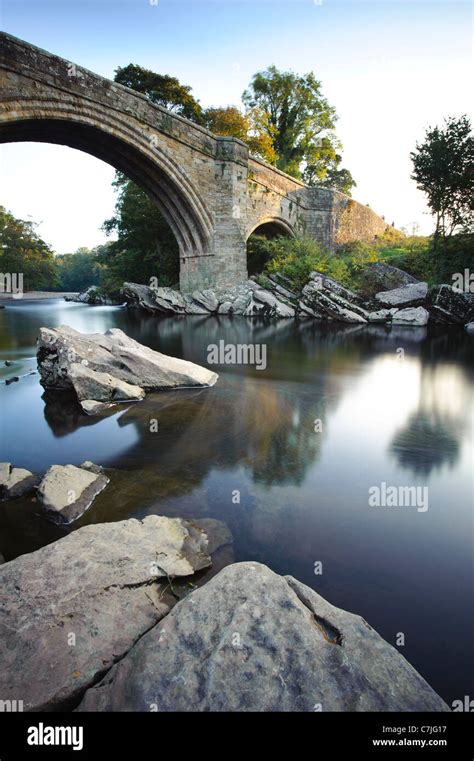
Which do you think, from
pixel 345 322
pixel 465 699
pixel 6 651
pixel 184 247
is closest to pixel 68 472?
pixel 6 651

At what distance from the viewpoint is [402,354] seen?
10641 millimetres

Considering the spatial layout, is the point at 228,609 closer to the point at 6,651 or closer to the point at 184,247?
the point at 6,651

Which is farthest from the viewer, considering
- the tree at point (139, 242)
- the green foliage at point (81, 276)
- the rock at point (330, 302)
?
the green foliage at point (81, 276)

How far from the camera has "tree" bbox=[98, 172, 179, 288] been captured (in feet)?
88.2

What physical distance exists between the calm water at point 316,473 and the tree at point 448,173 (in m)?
13.2

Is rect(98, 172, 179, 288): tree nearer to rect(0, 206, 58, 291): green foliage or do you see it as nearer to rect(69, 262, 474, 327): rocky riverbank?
rect(69, 262, 474, 327): rocky riverbank

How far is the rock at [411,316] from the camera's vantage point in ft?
53.1

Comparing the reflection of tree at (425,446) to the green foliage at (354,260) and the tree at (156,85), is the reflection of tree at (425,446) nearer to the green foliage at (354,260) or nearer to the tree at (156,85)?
the green foliage at (354,260)

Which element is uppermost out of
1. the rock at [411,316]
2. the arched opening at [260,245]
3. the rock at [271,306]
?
the arched opening at [260,245]

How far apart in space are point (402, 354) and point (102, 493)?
9415 mm

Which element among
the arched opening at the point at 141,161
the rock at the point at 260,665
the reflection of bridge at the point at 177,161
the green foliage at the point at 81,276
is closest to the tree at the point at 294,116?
the reflection of bridge at the point at 177,161

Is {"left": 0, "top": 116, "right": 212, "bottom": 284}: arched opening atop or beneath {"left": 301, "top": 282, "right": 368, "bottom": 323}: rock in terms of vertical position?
atop

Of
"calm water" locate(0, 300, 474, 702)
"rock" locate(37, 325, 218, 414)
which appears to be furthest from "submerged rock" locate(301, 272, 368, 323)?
"rock" locate(37, 325, 218, 414)

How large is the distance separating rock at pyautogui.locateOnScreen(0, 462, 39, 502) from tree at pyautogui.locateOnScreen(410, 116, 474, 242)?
807 inches
